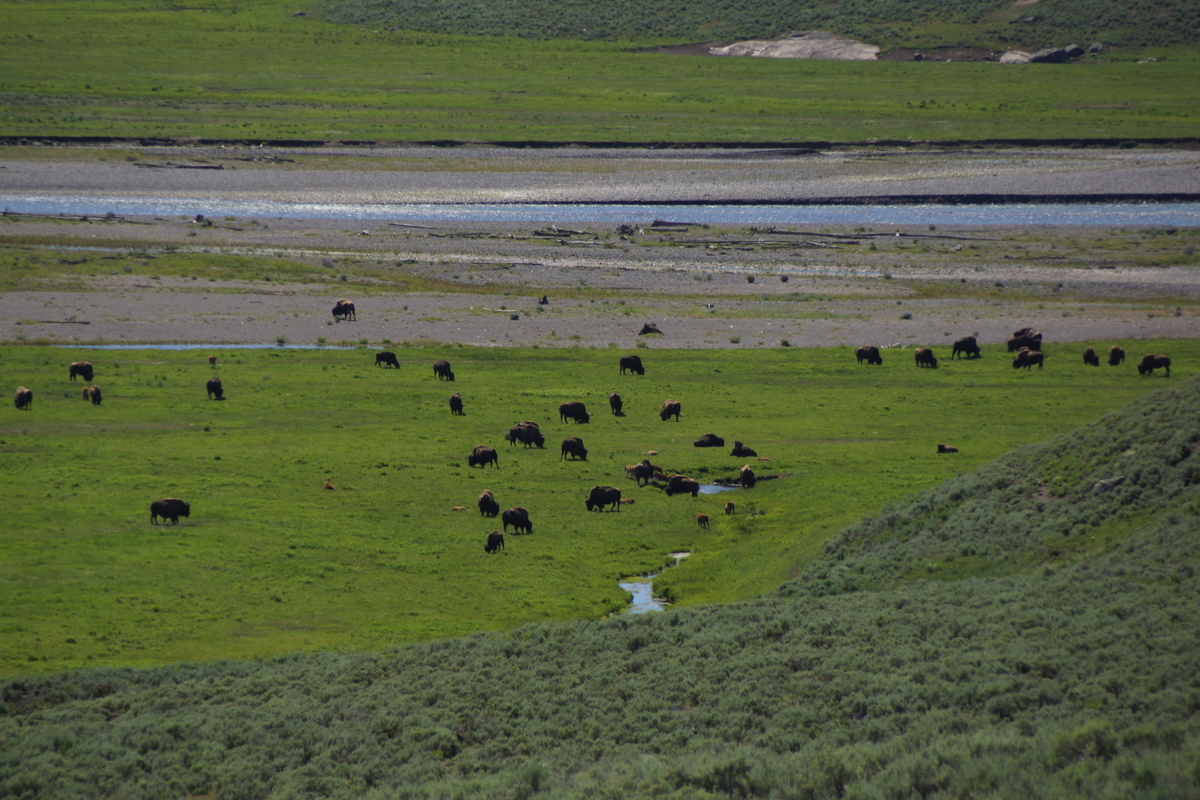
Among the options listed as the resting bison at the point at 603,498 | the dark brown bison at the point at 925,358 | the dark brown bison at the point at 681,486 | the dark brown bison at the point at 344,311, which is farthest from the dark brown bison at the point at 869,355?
the dark brown bison at the point at 344,311

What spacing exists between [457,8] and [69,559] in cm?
16402

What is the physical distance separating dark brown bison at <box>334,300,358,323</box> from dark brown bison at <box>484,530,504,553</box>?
30.6m

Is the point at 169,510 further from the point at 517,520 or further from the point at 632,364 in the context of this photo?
the point at 632,364

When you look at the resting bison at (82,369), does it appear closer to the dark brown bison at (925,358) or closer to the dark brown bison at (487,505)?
the dark brown bison at (487,505)

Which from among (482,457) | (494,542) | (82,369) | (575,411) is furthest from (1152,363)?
(82,369)

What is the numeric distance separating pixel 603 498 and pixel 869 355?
2279 centimetres

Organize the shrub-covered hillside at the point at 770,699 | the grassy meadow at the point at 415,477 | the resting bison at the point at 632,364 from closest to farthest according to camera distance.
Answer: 1. the shrub-covered hillside at the point at 770,699
2. the grassy meadow at the point at 415,477
3. the resting bison at the point at 632,364

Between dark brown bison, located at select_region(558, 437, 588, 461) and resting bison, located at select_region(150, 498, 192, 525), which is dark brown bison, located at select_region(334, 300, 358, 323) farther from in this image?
resting bison, located at select_region(150, 498, 192, 525)

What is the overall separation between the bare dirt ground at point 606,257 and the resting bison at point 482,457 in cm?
1907

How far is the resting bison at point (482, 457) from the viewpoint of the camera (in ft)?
116

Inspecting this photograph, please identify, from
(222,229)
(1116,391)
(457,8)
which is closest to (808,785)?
(1116,391)

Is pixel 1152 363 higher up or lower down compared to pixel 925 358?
lower down

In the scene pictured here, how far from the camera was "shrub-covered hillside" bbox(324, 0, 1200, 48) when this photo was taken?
159750 mm

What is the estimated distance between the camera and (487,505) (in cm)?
3108
